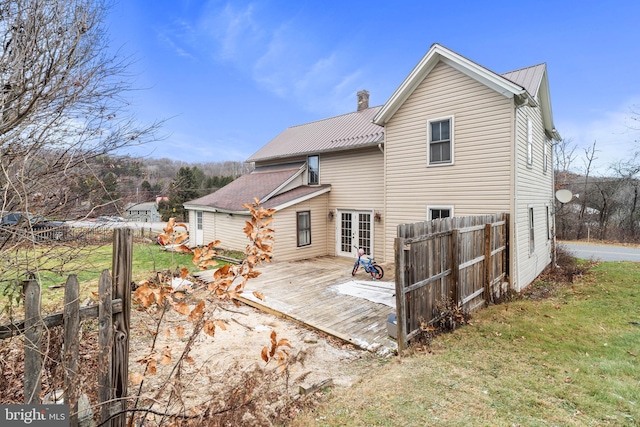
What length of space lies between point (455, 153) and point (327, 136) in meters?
7.62

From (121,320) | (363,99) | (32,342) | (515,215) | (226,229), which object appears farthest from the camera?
(363,99)

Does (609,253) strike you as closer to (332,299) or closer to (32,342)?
(332,299)

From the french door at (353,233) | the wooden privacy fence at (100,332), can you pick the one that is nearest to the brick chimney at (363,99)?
the french door at (353,233)

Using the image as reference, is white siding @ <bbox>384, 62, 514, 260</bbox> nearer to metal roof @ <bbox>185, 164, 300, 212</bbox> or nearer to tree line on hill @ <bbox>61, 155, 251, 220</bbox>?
metal roof @ <bbox>185, 164, 300, 212</bbox>

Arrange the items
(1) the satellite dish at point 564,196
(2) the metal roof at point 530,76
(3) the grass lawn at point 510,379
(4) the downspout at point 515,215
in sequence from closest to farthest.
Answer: (3) the grass lawn at point 510,379 → (4) the downspout at point 515,215 → (2) the metal roof at point 530,76 → (1) the satellite dish at point 564,196

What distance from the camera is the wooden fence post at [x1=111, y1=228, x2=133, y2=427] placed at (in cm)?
211

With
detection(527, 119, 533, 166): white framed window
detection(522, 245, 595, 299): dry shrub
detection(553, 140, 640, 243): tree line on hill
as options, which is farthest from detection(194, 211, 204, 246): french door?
detection(553, 140, 640, 243): tree line on hill

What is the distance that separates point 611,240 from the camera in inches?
896

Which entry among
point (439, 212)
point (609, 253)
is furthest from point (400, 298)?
point (609, 253)

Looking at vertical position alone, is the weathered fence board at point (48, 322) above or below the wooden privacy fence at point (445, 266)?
above

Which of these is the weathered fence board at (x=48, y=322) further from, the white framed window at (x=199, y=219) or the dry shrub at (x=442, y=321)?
the white framed window at (x=199, y=219)

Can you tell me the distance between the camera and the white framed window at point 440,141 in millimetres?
9492

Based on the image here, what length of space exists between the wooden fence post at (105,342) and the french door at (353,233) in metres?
11.6

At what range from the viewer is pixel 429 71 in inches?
386
